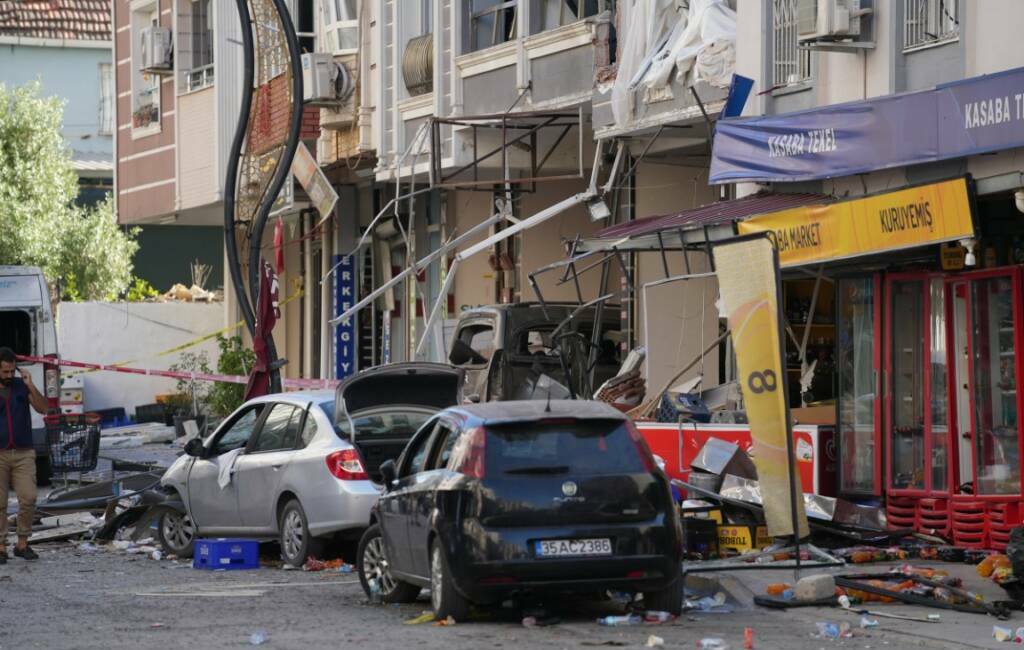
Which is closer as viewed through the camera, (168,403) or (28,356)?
(28,356)

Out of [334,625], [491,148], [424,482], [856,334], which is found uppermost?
[491,148]

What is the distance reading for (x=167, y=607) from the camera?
12414mm

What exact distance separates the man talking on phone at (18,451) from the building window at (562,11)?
8943mm

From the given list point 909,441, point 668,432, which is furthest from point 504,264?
point 909,441

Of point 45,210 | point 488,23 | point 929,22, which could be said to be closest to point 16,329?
point 488,23

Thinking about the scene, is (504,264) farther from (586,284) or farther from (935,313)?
(935,313)

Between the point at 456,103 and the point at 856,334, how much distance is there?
31.7 feet

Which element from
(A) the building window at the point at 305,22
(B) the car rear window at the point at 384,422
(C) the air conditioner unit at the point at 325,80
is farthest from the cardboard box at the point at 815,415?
(A) the building window at the point at 305,22

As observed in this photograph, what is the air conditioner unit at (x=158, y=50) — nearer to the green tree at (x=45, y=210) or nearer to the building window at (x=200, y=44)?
the building window at (x=200, y=44)

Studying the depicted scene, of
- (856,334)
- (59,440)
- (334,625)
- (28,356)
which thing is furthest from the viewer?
(28,356)

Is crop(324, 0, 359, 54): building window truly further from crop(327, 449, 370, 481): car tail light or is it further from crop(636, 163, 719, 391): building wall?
crop(327, 449, 370, 481): car tail light

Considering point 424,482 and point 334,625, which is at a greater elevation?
point 424,482

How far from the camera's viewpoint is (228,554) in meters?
15.5

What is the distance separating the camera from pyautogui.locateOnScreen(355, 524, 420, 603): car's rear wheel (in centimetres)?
1219
